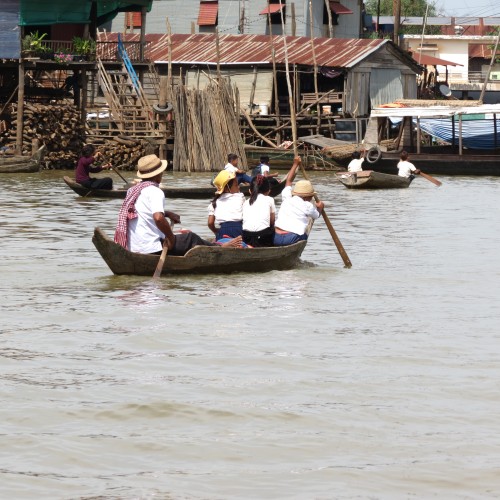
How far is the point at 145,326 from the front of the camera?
9.36 metres

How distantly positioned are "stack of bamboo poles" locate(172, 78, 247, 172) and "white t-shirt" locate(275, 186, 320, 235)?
17884 mm

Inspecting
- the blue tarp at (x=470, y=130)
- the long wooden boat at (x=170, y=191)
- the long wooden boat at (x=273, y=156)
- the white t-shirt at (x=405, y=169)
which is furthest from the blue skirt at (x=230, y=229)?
the blue tarp at (x=470, y=130)

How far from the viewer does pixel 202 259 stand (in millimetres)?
11539

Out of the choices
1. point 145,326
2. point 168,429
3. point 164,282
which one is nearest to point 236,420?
point 168,429

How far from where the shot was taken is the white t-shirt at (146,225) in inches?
424

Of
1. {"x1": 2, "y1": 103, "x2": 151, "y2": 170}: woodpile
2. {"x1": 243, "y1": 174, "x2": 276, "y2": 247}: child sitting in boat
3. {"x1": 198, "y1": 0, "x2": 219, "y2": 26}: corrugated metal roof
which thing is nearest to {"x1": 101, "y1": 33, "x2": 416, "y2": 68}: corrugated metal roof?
{"x1": 198, "y1": 0, "x2": 219, "y2": 26}: corrugated metal roof

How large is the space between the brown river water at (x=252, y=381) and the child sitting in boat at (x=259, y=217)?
534mm

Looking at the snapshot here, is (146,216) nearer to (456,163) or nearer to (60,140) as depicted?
(60,140)

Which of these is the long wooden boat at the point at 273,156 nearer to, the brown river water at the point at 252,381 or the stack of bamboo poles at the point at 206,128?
the stack of bamboo poles at the point at 206,128

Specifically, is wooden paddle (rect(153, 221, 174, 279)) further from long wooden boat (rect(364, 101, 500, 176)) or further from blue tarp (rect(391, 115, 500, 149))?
blue tarp (rect(391, 115, 500, 149))

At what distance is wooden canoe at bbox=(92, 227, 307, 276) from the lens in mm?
11094

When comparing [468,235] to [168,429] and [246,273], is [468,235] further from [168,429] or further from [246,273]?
[168,429]

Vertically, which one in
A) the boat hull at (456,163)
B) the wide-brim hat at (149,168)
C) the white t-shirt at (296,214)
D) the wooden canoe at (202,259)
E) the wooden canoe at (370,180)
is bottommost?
the boat hull at (456,163)

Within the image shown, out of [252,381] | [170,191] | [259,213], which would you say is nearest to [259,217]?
[259,213]
